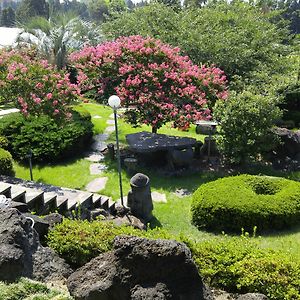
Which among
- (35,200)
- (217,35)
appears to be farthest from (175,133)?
(35,200)

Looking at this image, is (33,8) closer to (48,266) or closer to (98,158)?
(98,158)

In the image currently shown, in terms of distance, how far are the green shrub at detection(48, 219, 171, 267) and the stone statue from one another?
3310 mm

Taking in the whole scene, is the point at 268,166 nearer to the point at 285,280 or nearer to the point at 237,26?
the point at 285,280

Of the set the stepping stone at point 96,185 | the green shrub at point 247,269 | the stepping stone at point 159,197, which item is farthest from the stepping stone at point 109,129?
the green shrub at point 247,269

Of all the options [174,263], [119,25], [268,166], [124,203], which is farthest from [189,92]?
[119,25]

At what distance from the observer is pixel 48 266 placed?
505 centimetres

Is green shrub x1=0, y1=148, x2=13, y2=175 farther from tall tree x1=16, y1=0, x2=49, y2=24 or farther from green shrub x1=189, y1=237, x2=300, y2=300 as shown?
tall tree x1=16, y1=0, x2=49, y2=24

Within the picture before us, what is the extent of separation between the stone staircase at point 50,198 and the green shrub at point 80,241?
2.18m

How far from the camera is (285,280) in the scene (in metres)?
5.07

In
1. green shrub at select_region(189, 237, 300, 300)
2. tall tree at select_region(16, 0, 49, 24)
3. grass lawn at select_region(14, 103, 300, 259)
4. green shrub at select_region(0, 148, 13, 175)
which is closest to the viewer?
green shrub at select_region(189, 237, 300, 300)

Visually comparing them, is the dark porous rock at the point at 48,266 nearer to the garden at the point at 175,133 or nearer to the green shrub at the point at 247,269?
the green shrub at the point at 247,269

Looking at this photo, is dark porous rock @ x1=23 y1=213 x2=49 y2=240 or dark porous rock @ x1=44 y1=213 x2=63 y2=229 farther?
dark porous rock @ x1=44 y1=213 x2=63 y2=229

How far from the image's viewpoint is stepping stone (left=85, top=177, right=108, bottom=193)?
37.1 ft

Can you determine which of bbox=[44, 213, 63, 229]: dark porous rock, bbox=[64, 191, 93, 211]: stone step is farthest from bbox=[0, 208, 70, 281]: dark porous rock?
bbox=[64, 191, 93, 211]: stone step
